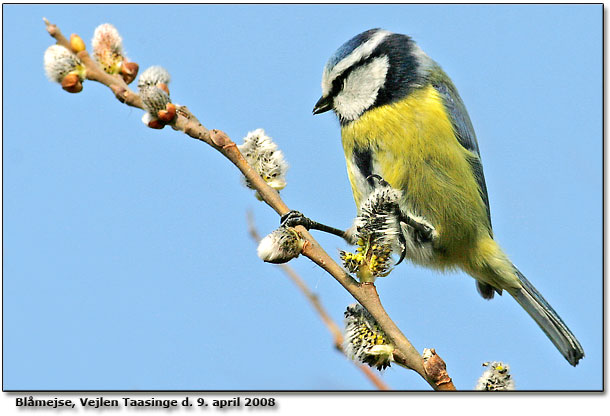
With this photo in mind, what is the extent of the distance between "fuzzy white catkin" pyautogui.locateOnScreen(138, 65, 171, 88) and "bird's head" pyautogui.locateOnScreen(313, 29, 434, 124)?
1056mm

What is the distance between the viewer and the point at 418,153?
94.2 inches

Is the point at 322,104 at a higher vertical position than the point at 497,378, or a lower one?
higher

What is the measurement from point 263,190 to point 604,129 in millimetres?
1331

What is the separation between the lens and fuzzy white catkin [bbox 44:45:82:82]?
1.40 meters

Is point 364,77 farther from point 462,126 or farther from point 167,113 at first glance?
point 167,113

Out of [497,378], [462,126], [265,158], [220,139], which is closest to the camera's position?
[497,378]

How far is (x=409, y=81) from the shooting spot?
2.55 metres

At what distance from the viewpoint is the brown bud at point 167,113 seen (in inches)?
55.9

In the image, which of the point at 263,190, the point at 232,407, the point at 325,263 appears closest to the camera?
the point at 325,263

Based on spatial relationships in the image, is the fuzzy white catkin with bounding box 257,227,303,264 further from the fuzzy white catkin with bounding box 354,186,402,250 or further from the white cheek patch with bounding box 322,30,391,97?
the white cheek patch with bounding box 322,30,391,97

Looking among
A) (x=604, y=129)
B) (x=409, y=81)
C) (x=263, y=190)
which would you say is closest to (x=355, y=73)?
(x=409, y=81)

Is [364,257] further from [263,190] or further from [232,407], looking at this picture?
[232,407]

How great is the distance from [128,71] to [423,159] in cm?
127

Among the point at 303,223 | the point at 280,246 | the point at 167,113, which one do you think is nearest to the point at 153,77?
the point at 167,113
